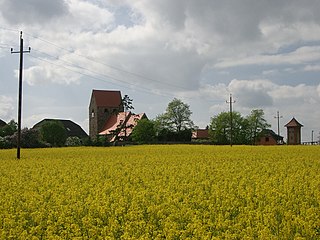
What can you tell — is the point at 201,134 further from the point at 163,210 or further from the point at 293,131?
the point at 163,210

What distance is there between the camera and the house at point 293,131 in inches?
3925

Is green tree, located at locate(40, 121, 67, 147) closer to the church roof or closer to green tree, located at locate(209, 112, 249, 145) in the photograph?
green tree, located at locate(209, 112, 249, 145)

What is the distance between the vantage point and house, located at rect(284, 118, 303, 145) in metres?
99.7

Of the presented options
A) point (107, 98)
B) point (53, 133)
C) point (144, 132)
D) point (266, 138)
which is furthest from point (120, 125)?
point (266, 138)

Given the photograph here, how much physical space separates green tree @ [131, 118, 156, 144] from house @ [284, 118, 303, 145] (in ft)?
95.4

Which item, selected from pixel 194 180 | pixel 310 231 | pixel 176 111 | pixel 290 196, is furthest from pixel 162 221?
pixel 176 111

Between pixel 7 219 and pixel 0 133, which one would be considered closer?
pixel 7 219

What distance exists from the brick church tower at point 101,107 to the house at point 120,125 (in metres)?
1.54

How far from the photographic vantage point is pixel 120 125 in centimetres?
8938

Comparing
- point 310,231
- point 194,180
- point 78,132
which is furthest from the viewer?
point 78,132

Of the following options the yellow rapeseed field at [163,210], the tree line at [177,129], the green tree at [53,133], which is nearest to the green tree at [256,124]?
the tree line at [177,129]

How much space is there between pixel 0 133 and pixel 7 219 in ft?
267

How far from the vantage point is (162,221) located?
33.2ft

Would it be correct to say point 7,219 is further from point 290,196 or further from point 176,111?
point 176,111
